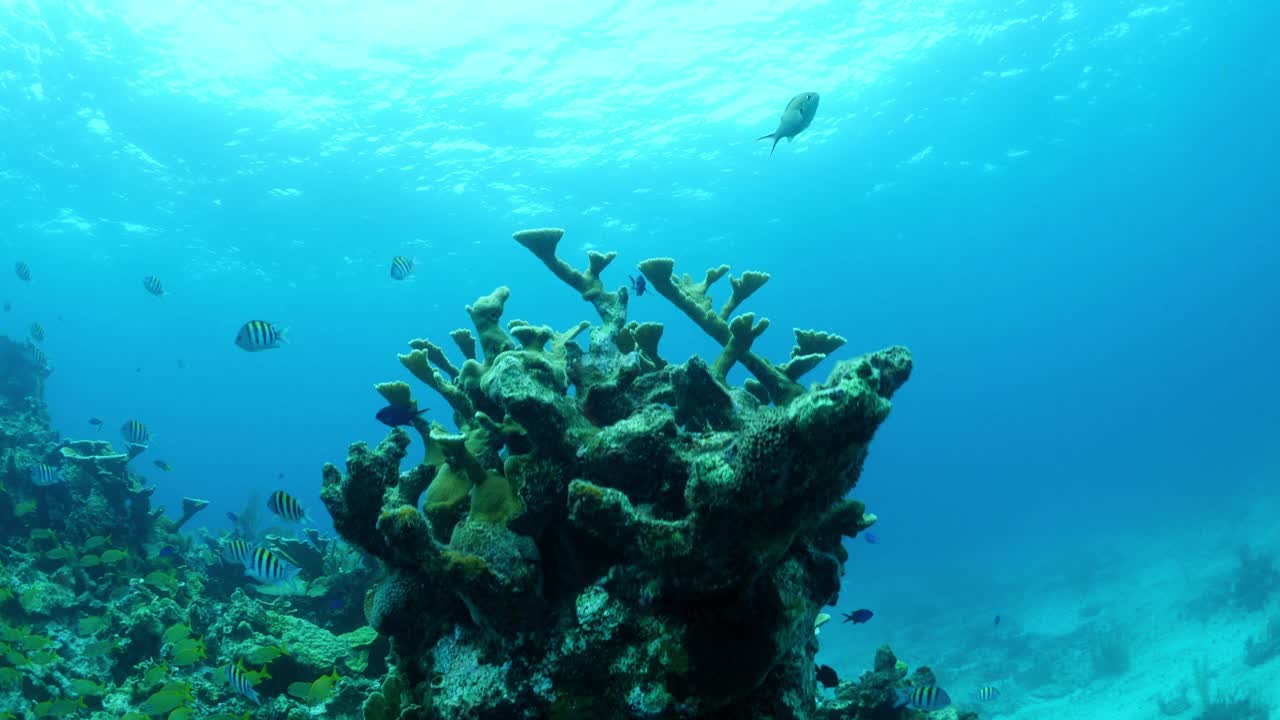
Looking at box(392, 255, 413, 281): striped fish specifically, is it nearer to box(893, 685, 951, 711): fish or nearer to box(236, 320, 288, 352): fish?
box(236, 320, 288, 352): fish

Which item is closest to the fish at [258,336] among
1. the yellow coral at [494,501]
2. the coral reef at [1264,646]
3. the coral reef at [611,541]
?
the coral reef at [611,541]

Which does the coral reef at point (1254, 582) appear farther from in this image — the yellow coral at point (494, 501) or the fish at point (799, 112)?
the yellow coral at point (494, 501)

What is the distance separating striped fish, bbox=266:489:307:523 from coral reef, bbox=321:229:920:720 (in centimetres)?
329

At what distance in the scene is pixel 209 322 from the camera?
59750 millimetres

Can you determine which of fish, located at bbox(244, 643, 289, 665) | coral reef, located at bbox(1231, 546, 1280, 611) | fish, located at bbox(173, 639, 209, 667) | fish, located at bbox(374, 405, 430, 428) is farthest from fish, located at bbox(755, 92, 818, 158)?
coral reef, located at bbox(1231, 546, 1280, 611)

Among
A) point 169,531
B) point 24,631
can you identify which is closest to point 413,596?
point 24,631

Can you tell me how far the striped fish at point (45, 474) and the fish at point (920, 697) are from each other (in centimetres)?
1303

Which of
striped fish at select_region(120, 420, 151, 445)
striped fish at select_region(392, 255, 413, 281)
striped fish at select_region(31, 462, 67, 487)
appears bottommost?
striped fish at select_region(31, 462, 67, 487)

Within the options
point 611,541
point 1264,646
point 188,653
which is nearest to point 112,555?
point 188,653

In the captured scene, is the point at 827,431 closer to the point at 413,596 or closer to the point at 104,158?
the point at 413,596

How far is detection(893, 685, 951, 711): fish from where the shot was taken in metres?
5.19

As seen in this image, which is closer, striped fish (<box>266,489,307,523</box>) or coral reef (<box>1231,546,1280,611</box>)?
striped fish (<box>266,489,307,523</box>)

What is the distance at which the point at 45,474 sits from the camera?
10.5 metres

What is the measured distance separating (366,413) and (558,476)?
135 m
